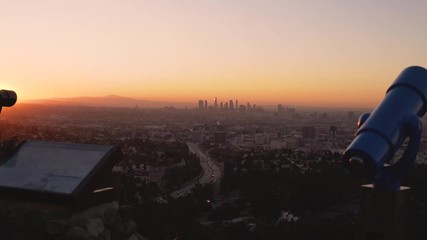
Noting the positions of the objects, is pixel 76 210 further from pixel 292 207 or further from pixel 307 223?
pixel 292 207

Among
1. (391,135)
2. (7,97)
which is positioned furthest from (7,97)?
(391,135)

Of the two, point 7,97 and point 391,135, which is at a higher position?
point 7,97

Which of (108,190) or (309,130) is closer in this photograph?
(108,190)

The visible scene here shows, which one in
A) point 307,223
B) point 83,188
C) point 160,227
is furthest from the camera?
point 307,223

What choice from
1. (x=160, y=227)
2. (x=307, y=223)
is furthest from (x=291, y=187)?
(x=160, y=227)

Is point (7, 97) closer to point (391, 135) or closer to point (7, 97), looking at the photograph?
point (7, 97)

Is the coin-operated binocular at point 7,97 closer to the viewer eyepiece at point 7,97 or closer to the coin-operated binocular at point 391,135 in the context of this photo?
the viewer eyepiece at point 7,97

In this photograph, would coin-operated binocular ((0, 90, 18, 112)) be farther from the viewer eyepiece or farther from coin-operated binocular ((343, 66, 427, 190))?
coin-operated binocular ((343, 66, 427, 190))

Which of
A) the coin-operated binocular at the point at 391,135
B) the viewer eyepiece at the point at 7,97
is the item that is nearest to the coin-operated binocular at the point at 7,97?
the viewer eyepiece at the point at 7,97
